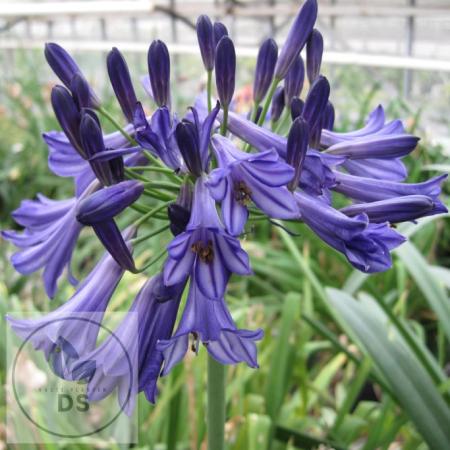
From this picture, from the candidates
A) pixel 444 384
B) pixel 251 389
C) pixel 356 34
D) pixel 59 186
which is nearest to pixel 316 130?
pixel 444 384

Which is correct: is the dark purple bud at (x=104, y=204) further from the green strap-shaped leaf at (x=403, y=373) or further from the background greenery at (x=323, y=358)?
the green strap-shaped leaf at (x=403, y=373)

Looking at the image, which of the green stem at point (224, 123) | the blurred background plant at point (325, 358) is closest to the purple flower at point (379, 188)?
the green stem at point (224, 123)

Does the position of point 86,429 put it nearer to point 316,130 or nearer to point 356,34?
point 316,130

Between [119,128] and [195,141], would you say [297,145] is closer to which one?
[195,141]

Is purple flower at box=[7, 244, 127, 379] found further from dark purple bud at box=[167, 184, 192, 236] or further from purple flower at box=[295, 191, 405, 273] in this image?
purple flower at box=[295, 191, 405, 273]

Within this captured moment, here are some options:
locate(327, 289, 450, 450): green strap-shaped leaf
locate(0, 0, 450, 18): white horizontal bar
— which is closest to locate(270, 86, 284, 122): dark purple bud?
locate(327, 289, 450, 450): green strap-shaped leaf
